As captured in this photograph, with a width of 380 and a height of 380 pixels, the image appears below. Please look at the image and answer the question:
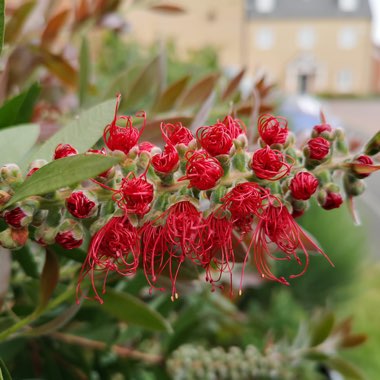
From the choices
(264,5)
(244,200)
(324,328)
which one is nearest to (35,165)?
(244,200)

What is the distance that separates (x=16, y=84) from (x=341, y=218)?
4.45ft

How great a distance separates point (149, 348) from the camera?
0.99 meters

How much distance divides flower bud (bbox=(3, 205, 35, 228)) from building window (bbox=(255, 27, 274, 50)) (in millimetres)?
21481

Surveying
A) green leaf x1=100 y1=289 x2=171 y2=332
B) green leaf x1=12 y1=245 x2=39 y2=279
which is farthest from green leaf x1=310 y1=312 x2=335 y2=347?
green leaf x1=12 y1=245 x2=39 y2=279

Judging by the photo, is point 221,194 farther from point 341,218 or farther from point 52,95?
point 341,218

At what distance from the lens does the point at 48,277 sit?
0.47 m

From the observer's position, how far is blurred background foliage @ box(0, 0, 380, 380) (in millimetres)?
513

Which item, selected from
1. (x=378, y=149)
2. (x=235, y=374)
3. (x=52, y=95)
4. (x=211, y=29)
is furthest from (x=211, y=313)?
(x=211, y=29)

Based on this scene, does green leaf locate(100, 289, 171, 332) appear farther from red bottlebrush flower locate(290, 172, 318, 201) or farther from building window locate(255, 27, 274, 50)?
building window locate(255, 27, 274, 50)

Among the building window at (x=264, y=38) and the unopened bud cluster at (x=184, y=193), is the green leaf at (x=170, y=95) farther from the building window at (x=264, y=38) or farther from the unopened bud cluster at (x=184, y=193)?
the building window at (x=264, y=38)

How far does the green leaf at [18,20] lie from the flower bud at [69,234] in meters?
0.42

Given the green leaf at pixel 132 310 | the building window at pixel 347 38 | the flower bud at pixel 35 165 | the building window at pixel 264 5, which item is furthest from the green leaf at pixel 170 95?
the building window at pixel 347 38

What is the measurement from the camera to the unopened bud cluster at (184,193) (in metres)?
0.36

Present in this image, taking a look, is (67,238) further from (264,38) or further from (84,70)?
(264,38)
